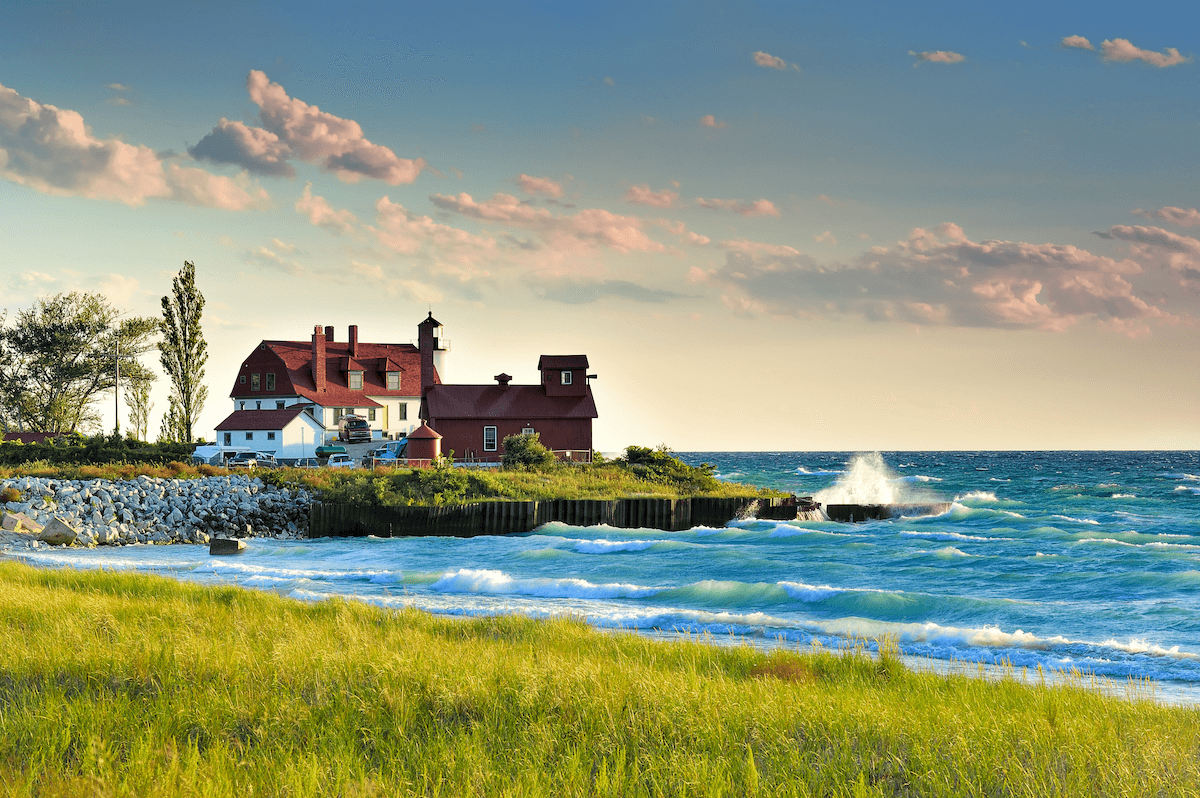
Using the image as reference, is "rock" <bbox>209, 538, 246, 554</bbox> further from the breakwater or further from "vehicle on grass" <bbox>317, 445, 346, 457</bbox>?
"vehicle on grass" <bbox>317, 445, 346, 457</bbox>

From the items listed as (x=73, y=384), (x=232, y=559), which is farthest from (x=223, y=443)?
(x=232, y=559)

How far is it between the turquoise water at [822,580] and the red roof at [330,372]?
99.6 ft

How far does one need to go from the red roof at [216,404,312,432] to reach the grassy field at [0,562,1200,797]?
45657mm

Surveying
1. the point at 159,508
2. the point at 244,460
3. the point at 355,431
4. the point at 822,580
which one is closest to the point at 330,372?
the point at 355,431

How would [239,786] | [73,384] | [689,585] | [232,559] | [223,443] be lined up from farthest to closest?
[73,384], [223,443], [232,559], [689,585], [239,786]

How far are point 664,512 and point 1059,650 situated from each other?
25853mm

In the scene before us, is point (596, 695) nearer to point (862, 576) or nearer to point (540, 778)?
point (540, 778)

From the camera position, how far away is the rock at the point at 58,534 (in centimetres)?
3067

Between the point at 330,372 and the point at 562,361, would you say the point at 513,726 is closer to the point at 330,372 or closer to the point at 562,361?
the point at 562,361

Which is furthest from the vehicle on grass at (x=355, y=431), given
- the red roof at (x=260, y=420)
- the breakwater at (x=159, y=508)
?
the breakwater at (x=159, y=508)

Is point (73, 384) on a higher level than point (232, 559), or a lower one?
higher

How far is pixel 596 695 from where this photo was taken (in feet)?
24.8

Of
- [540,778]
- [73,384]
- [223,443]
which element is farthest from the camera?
[73,384]

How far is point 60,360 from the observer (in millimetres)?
67688
